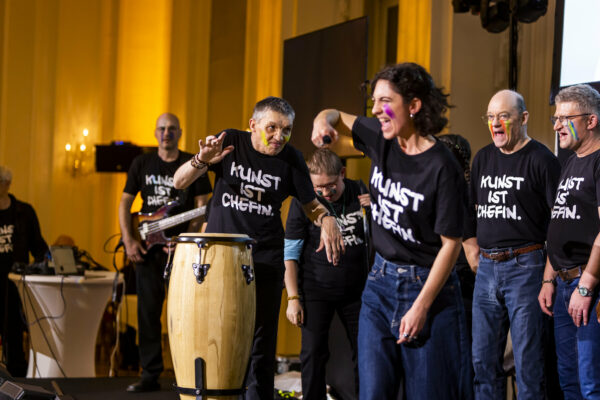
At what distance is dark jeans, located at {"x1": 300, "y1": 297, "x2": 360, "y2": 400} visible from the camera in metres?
3.97

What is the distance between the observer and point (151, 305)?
15.3 ft

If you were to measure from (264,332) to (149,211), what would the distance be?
145 cm

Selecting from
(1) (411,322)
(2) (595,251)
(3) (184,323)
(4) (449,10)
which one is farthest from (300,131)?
(1) (411,322)

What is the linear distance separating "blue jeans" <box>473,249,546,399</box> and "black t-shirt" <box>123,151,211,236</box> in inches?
78.2

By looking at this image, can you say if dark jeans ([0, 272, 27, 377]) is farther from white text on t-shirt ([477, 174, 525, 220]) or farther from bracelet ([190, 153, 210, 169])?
white text on t-shirt ([477, 174, 525, 220])

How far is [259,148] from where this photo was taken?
146 inches

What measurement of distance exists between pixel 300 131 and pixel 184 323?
3.18 m

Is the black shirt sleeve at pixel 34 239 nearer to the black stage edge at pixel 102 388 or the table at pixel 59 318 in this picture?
the table at pixel 59 318

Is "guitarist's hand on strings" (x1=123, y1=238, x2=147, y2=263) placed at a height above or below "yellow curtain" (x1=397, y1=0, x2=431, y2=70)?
below

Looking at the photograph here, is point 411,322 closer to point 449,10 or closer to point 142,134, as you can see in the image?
point 449,10

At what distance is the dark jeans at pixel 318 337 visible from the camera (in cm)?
397

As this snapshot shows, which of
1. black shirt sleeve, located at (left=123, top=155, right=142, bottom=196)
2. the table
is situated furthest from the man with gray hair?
black shirt sleeve, located at (left=123, top=155, right=142, bottom=196)

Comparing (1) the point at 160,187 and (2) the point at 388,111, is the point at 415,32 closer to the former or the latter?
(1) the point at 160,187

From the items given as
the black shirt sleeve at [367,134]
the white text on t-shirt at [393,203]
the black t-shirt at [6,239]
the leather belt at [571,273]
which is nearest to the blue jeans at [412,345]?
the white text on t-shirt at [393,203]
